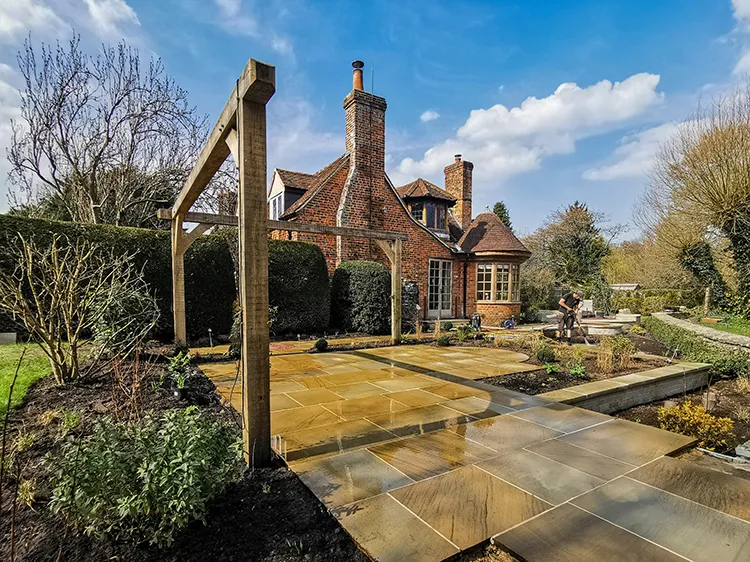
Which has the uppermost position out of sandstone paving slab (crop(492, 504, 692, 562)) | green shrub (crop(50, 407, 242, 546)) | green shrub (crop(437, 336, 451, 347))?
green shrub (crop(50, 407, 242, 546))

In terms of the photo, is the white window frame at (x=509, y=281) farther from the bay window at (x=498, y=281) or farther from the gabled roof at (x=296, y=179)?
the gabled roof at (x=296, y=179)

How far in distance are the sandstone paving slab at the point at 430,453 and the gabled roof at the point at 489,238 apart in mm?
12200

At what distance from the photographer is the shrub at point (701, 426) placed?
3.82 m

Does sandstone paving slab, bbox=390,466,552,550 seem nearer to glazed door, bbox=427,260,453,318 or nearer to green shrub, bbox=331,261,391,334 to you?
green shrub, bbox=331,261,391,334

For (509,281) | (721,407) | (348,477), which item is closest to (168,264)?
(348,477)

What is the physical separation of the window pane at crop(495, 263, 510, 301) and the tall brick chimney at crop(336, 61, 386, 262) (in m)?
5.52

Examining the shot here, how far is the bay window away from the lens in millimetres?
14578

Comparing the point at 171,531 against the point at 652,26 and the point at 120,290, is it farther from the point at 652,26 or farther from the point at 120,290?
the point at 652,26

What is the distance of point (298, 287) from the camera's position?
10.3 m

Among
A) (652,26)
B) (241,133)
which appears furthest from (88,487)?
(652,26)

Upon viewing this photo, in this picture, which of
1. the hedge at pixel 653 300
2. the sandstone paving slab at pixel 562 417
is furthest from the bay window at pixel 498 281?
the sandstone paving slab at pixel 562 417

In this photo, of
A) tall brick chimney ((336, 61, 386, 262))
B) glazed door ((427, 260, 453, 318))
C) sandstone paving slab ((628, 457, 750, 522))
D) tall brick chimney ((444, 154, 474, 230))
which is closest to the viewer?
sandstone paving slab ((628, 457, 750, 522))

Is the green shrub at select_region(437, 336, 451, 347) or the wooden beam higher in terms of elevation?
the wooden beam

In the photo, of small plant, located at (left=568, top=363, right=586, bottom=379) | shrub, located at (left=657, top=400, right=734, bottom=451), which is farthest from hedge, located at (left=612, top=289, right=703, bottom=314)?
shrub, located at (left=657, top=400, right=734, bottom=451)
